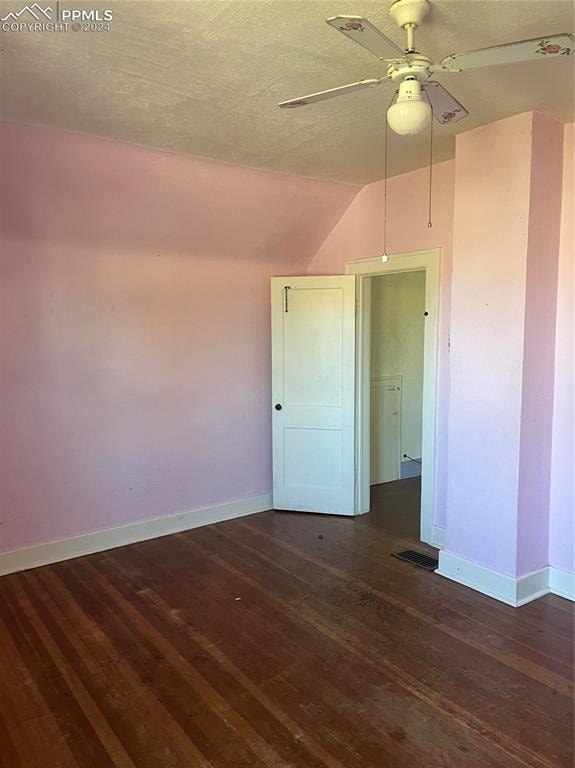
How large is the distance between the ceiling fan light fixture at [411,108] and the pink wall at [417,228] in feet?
6.68

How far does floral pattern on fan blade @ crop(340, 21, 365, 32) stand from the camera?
1.47 m

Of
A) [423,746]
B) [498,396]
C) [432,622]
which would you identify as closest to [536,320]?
[498,396]

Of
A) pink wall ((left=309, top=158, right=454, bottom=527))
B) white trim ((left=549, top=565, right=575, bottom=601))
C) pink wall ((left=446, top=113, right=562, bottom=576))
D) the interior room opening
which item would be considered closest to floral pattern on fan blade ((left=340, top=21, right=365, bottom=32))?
pink wall ((left=446, top=113, right=562, bottom=576))

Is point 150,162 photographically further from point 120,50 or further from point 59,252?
point 120,50

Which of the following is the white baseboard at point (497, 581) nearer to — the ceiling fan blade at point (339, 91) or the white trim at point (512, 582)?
the white trim at point (512, 582)

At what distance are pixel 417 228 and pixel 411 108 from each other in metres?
2.26

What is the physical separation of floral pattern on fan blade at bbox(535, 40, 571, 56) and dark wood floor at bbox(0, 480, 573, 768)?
7.80 ft

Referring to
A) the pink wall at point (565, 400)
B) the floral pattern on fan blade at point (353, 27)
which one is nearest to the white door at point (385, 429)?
the pink wall at point (565, 400)

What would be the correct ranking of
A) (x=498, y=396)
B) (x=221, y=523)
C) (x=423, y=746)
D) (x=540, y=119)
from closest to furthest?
(x=423, y=746) < (x=540, y=119) < (x=498, y=396) < (x=221, y=523)


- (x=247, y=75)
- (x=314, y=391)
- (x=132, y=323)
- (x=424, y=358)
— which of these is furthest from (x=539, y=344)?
(x=132, y=323)

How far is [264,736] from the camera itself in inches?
83.7

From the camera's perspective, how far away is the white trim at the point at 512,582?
312 centimetres

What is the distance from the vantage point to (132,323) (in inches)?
156

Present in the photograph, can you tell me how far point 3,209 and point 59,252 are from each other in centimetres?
43
